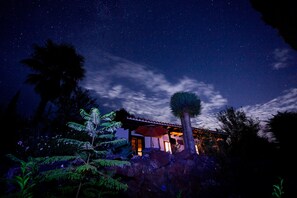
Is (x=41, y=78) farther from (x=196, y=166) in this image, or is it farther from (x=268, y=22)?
(x=268, y=22)

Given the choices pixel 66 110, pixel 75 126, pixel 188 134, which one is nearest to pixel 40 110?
pixel 66 110

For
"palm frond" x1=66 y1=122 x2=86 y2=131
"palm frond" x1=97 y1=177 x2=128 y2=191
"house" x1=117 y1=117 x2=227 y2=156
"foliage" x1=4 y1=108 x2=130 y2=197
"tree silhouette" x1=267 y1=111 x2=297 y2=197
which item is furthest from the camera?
"house" x1=117 y1=117 x2=227 y2=156

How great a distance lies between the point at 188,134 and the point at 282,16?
8.15 m

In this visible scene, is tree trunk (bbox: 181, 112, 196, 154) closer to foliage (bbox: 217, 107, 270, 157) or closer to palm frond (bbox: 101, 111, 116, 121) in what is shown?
foliage (bbox: 217, 107, 270, 157)

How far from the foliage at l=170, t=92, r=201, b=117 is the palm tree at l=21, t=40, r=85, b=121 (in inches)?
435

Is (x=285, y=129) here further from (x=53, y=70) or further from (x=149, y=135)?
(x=53, y=70)

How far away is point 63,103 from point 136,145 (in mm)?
8463

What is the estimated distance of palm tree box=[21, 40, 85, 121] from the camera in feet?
52.3

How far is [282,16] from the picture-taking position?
7.18 m

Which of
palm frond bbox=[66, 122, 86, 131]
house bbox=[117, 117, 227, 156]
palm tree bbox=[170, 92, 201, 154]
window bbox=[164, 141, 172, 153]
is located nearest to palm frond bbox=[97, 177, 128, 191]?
palm frond bbox=[66, 122, 86, 131]

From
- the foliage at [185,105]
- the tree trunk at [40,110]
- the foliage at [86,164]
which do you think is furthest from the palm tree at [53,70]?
the foliage at [86,164]

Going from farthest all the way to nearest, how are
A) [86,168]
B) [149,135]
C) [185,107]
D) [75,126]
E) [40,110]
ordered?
[40,110], [149,135], [185,107], [75,126], [86,168]

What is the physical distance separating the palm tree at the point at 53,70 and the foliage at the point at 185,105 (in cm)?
1105

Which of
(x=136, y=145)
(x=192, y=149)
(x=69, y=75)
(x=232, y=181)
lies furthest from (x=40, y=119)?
(x=232, y=181)
